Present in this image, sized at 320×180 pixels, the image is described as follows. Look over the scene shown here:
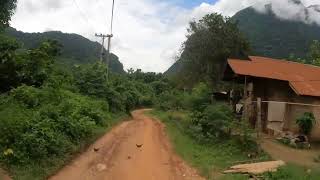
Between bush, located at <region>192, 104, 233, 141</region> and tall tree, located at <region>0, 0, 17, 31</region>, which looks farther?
bush, located at <region>192, 104, 233, 141</region>

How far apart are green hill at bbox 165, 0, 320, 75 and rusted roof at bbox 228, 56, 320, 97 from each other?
25683 mm

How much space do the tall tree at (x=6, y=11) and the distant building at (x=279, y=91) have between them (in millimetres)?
11099

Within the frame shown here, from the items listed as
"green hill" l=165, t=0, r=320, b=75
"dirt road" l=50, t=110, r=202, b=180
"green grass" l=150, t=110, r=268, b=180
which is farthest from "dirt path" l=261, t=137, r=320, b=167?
"green hill" l=165, t=0, r=320, b=75

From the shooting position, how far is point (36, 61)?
21250mm

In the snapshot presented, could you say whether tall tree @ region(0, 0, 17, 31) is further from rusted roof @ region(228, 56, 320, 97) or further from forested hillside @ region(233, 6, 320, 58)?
forested hillside @ region(233, 6, 320, 58)

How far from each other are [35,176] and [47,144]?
194cm

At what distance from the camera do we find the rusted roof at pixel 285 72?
22.7 meters

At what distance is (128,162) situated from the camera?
15883 mm

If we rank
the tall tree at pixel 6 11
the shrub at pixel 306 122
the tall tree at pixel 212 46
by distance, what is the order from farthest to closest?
1. the tall tree at pixel 212 46
2. the shrub at pixel 306 122
3. the tall tree at pixel 6 11

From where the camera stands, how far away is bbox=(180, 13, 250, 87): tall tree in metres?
41.5

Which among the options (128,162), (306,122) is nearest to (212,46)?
(306,122)

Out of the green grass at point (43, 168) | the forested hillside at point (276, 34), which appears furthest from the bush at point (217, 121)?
the forested hillside at point (276, 34)

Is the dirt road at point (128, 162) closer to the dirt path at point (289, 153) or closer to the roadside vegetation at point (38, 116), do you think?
the roadside vegetation at point (38, 116)

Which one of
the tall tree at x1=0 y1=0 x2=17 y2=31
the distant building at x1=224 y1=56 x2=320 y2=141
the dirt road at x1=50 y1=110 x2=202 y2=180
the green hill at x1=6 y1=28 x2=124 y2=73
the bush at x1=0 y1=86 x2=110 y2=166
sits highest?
the green hill at x1=6 y1=28 x2=124 y2=73
